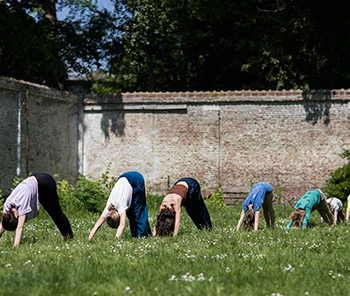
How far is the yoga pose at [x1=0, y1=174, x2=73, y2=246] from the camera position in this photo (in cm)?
725

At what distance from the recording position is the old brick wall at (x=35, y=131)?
15.1 metres

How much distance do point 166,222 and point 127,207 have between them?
69cm

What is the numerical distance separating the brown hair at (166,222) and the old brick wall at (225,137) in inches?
364

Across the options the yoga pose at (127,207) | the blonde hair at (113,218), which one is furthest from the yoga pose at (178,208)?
the blonde hair at (113,218)

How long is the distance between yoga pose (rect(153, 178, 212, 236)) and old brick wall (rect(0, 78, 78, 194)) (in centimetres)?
812

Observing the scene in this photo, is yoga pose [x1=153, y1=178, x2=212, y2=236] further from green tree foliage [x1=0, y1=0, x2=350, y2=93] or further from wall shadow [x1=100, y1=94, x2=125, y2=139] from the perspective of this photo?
green tree foliage [x1=0, y1=0, x2=350, y2=93]

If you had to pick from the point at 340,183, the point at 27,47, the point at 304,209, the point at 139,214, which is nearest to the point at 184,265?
the point at 139,214

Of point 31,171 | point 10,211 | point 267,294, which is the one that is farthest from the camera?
point 31,171

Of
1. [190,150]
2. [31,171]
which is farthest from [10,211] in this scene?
[190,150]

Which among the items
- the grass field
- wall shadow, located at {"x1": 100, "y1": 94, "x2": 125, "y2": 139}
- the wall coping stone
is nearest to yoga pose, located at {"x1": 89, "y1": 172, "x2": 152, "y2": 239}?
the grass field

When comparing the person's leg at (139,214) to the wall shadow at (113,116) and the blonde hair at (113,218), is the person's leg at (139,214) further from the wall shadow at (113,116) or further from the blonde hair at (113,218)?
the wall shadow at (113,116)

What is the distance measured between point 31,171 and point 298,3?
13388 mm

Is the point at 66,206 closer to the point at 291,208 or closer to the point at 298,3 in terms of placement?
the point at 291,208

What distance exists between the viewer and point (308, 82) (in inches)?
822
